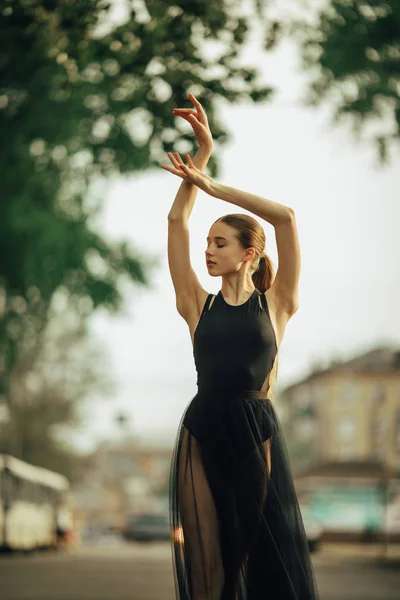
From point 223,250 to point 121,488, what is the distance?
15551 cm

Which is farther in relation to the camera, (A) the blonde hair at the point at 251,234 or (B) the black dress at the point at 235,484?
(A) the blonde hair at the point at 251,234

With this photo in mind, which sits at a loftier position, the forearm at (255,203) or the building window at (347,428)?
the building window at (347,428)

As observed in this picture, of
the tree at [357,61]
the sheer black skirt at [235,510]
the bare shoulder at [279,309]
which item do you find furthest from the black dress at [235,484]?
the tree at [357,61]

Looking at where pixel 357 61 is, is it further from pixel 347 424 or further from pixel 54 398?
pixel 347 424

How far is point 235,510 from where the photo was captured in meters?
4.27

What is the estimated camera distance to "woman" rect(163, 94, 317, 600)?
425cm

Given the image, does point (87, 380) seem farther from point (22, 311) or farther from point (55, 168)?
point (55, 168)

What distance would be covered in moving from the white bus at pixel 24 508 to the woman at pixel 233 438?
92.0ft

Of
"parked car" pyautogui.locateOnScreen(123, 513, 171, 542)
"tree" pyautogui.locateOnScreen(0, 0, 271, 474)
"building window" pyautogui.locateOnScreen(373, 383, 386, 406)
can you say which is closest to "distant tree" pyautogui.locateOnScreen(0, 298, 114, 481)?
"parked car" pyautogui.locateOnScreen(123, 513, 171, 542)

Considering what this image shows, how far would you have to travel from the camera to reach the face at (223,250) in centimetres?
447

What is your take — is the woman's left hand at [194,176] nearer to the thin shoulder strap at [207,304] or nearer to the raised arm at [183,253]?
the raised arm at [183,253]

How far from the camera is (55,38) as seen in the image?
35.9 feet

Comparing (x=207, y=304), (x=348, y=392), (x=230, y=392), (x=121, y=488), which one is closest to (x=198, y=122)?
(x=207, y=304)

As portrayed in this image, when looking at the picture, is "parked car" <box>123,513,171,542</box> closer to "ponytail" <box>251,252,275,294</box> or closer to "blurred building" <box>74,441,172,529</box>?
"ponytail" <box>251,252,275,294</box>
